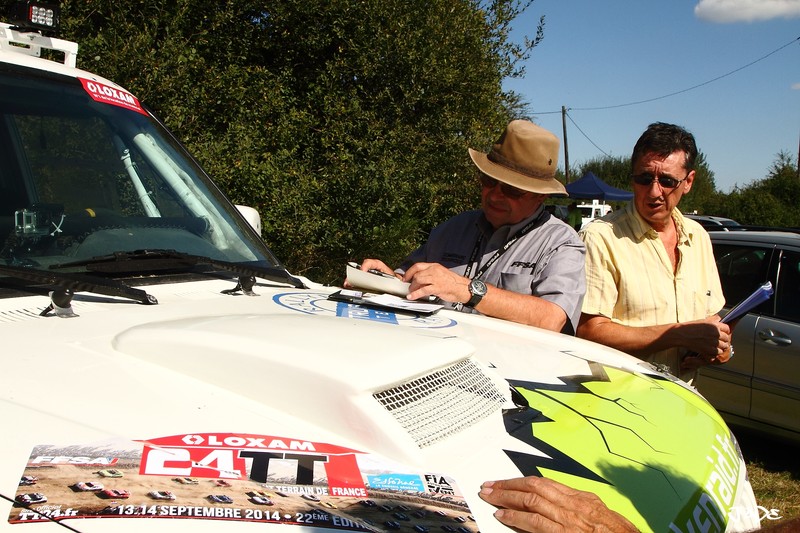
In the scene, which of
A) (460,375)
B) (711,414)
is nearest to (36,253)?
(460,375)

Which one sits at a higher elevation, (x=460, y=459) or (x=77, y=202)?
(x=77, y=202)

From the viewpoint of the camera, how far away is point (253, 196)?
296 inches

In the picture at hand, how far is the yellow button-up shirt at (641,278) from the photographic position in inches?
133

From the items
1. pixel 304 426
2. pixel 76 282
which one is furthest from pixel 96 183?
pixel 304 426

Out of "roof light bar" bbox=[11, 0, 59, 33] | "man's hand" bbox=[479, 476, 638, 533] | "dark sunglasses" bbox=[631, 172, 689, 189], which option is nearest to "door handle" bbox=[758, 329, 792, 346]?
"dark sunglasses" bbox=[631, 172, 689, 189]

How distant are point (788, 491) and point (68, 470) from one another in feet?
17.3

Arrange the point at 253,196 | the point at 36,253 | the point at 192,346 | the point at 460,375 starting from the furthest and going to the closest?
the point at 253,196 < the point at 36,253 < the point at 460,375 < the point at 192,346

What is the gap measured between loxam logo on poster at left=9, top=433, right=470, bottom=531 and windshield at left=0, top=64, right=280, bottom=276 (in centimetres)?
107

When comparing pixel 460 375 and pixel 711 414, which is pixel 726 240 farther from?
pixel 460 375

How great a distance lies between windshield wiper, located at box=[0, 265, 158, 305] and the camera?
1.88 meters

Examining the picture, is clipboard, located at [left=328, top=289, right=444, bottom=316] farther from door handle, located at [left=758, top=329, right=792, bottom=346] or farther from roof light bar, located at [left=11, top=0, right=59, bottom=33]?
door handle, located at [left=758, top=329, right=792, bottom=346]

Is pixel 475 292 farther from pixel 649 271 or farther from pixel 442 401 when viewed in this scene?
pixel 442 401

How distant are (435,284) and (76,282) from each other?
139 centimetres

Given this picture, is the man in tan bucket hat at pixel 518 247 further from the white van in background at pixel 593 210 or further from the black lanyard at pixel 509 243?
the white van in background at pixel 593 210
